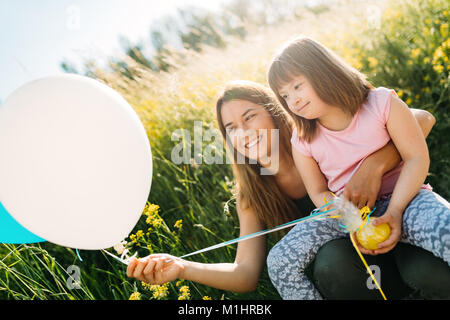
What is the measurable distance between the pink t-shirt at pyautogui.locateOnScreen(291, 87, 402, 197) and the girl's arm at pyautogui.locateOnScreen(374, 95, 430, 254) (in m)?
0.04

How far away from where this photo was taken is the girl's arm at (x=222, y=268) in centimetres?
128

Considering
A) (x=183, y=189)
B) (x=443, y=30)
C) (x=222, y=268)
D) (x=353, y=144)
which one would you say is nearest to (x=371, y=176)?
(x=353, y=144)

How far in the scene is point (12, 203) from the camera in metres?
1.09

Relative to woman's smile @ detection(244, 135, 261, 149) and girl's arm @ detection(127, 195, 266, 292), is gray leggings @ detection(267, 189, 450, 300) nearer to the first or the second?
girl's arm @ detection(127, 195, 266, 292)

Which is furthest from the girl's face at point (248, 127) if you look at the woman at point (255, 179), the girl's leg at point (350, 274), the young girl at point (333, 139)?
the girl's leg at point (350, 274)

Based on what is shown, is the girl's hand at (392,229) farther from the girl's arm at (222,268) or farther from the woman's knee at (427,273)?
the girl's arm at (222,268)

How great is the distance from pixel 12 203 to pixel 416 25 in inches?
111

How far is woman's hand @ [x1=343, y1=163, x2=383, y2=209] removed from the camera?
1255 mm

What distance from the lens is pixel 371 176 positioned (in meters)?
1.28

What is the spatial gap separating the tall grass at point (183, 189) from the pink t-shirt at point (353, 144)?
→ 507mm

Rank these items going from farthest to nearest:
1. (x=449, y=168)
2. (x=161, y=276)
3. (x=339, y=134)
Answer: (x=449, y=168) → (x=339, y=134) → (x=161, y=276)
